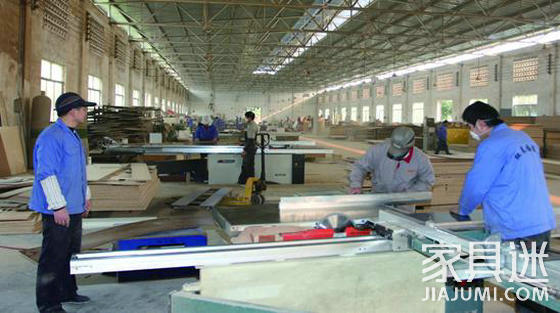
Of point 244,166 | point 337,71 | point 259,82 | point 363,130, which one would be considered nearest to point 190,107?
point 259,82

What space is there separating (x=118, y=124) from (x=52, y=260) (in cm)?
891

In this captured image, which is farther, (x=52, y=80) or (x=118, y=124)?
(x=118, y=124)

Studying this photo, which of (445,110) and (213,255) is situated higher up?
(445,110)

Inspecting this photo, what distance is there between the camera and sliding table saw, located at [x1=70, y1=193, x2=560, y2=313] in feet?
5.21

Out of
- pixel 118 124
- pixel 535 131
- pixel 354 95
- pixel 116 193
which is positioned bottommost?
pixel 116 193

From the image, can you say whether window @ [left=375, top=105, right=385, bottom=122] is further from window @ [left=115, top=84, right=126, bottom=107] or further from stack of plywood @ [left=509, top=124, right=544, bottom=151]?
window @ [left=115, top=84, right=126, bottom=107]

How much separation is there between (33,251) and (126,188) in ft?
4.98

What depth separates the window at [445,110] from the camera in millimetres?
22578

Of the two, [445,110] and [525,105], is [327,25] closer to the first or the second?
[525,105]

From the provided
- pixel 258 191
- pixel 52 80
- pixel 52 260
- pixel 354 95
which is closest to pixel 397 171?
pixel 52 260

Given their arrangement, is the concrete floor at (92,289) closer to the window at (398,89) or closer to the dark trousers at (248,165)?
the dark trousers at (248,165)

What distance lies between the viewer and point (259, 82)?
32.4m

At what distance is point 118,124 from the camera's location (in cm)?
1148

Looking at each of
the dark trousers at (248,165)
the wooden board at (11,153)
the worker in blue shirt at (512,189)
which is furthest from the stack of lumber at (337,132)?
the worker in blue shirt at (512,189)
